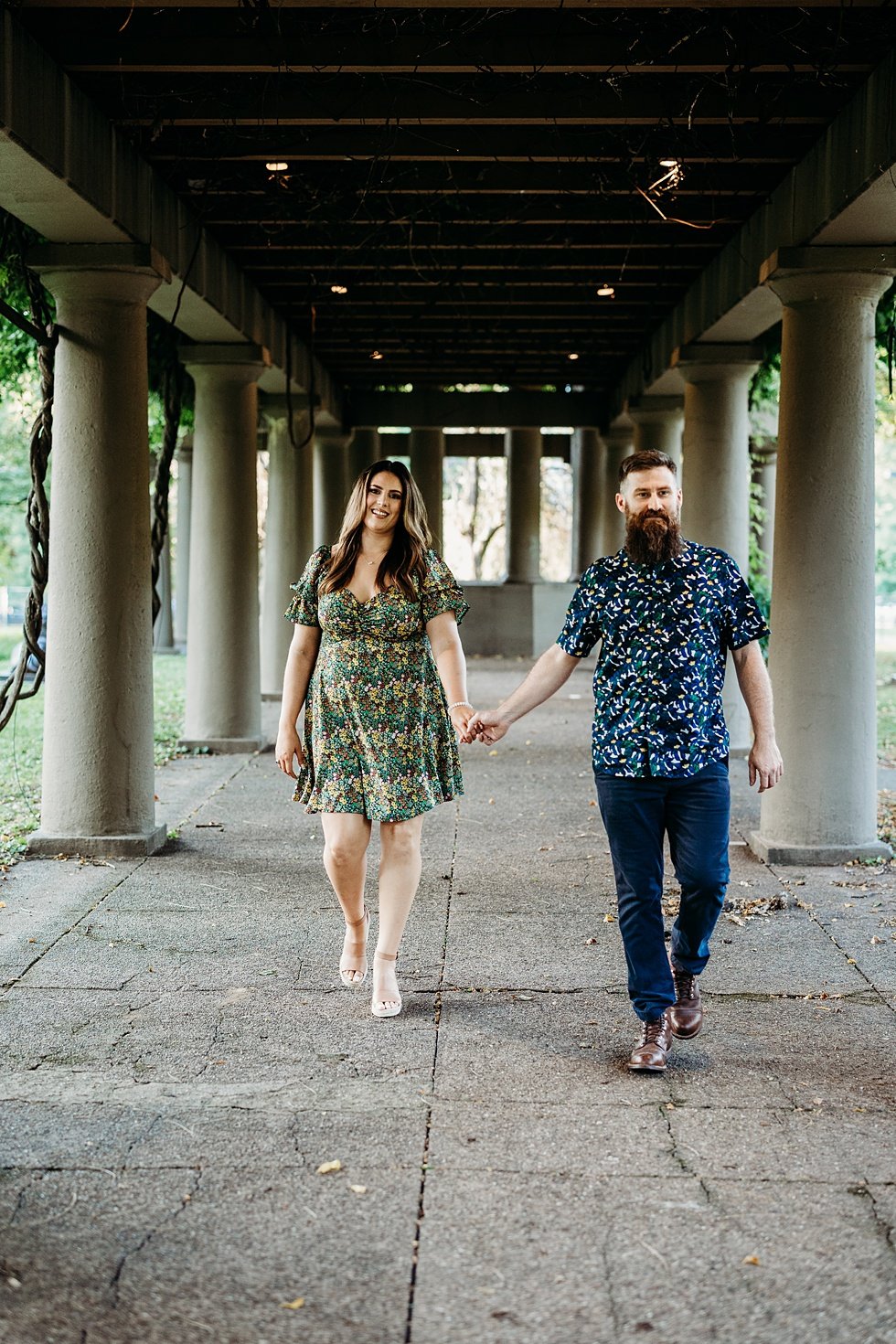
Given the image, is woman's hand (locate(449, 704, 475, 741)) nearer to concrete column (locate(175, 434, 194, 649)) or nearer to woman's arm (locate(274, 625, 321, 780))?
woman's arm (locate(274, 625, 321, 780))

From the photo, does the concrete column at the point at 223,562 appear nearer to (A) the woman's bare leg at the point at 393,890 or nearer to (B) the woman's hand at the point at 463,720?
(A) the woman's bare leg at the point at 393,890

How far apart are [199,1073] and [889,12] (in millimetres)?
5588

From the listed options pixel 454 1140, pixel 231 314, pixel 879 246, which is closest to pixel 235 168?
pixel 231 314

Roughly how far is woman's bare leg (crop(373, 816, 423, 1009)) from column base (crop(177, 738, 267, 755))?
8873 millimetres

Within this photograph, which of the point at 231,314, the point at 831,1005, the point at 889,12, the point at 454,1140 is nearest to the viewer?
the point at 454,1140

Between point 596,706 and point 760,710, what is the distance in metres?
0.60

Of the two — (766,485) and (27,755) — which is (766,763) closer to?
(27,755)

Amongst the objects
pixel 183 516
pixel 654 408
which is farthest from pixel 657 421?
pixel 183 516

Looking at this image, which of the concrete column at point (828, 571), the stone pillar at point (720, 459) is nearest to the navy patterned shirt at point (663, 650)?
the concrete column at point (828, 571)

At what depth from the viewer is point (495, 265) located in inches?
492

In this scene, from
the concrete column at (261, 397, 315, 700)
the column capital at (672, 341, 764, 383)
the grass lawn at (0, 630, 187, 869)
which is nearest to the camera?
the grass lawn at (0, 630, 187, 869)

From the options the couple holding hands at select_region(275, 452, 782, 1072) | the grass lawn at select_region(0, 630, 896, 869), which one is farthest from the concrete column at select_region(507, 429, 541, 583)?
the couple holding hands at select_region(275, 452, 782, 1072)

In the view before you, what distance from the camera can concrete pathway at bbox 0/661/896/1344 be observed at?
3500 millimetres

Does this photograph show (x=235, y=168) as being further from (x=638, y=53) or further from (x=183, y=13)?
(x=638, y=53)
